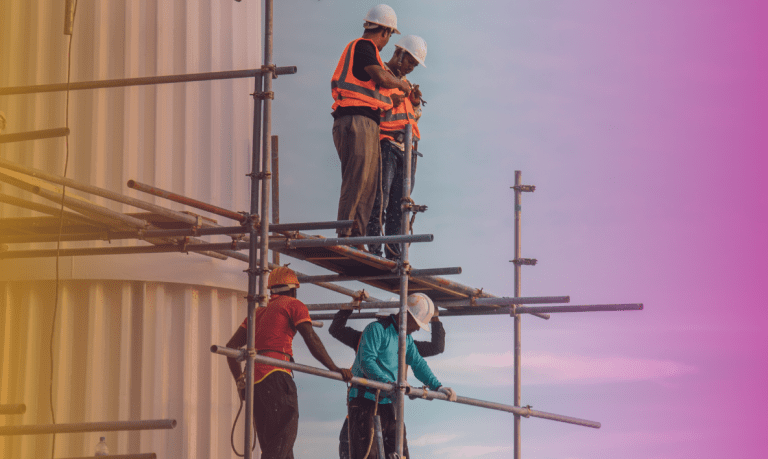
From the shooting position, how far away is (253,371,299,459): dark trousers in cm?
980

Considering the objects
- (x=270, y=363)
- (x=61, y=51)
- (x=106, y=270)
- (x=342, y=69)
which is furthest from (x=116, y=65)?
(x=270, y=363)

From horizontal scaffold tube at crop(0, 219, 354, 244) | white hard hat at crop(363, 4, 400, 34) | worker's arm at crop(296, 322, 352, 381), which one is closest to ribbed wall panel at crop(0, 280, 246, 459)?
horizontal scaffold tube at crop(0, 219, 354, 244)

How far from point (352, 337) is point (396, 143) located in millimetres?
2421

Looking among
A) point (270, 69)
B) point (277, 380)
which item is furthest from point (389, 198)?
point (277, 380)

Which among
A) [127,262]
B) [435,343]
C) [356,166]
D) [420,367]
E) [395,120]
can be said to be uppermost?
[395,120]

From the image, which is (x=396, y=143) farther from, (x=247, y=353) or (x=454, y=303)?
(x=247, y=353)

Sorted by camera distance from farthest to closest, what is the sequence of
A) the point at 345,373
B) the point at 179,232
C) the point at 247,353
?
the point at 179,232, the point at 345,373, the point at 247,353

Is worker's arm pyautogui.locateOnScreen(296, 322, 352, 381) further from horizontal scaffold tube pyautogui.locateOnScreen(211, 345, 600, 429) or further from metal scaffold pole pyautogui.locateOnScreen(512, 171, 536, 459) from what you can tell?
metal scaffold pole pyautogui.locateOnScreen(512, 171, 536, 459)

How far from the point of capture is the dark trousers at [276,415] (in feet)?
32.2

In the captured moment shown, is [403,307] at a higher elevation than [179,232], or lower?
lower

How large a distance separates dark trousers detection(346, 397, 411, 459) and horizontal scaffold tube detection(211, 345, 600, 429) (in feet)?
1.27

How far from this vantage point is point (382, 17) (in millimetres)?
11539

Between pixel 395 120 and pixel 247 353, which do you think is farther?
pixel 395 120

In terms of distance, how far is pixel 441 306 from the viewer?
13.7 metres
